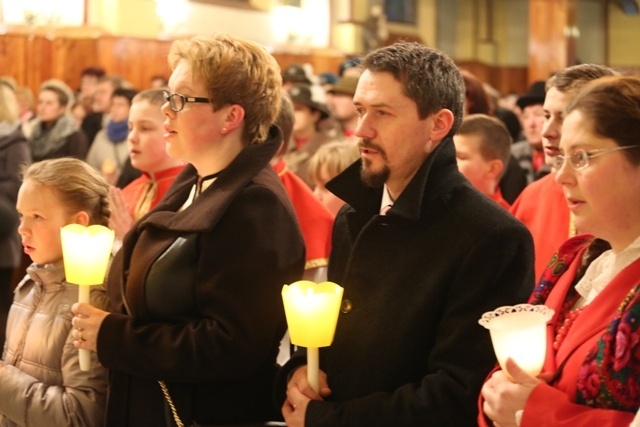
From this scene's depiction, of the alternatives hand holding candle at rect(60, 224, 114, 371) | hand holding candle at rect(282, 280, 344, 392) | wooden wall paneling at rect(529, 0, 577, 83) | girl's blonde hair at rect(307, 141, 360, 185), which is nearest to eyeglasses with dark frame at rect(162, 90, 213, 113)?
hand holding candle at rect(60, 224, 114, 371)

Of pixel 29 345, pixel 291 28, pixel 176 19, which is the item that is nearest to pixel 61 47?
pixel 176 19

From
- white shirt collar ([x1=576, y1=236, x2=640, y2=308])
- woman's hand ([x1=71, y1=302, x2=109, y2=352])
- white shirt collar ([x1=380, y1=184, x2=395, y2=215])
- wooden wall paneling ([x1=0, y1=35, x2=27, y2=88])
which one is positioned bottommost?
woman's hand ([x1=71, y1=302, x2=109, y2=352])

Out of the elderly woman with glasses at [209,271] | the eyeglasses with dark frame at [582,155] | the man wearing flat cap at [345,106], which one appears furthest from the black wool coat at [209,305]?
the man wearing flat cap at [345,106]

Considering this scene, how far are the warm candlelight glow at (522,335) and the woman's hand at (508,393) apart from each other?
17 mm

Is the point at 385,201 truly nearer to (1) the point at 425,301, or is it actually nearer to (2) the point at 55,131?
(1) the point at 425,301

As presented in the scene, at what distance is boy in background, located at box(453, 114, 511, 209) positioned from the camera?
155 inches

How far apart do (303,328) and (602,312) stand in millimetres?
641

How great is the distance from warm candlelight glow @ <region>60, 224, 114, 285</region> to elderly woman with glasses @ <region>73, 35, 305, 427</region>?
0.10 m

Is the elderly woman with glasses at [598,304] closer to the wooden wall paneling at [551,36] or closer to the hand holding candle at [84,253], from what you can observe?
the hand holding candle at [84,253]

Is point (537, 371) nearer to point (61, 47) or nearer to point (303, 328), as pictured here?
point (303, 328)

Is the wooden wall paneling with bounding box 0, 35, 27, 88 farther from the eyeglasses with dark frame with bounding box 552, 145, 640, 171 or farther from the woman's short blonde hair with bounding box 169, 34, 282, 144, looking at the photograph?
the eyeglasses with dark frame with bounding box 552, 145, 640, 171

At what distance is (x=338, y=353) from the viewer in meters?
2.39

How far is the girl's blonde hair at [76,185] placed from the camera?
115 inches

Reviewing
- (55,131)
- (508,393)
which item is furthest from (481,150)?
(55,131)
